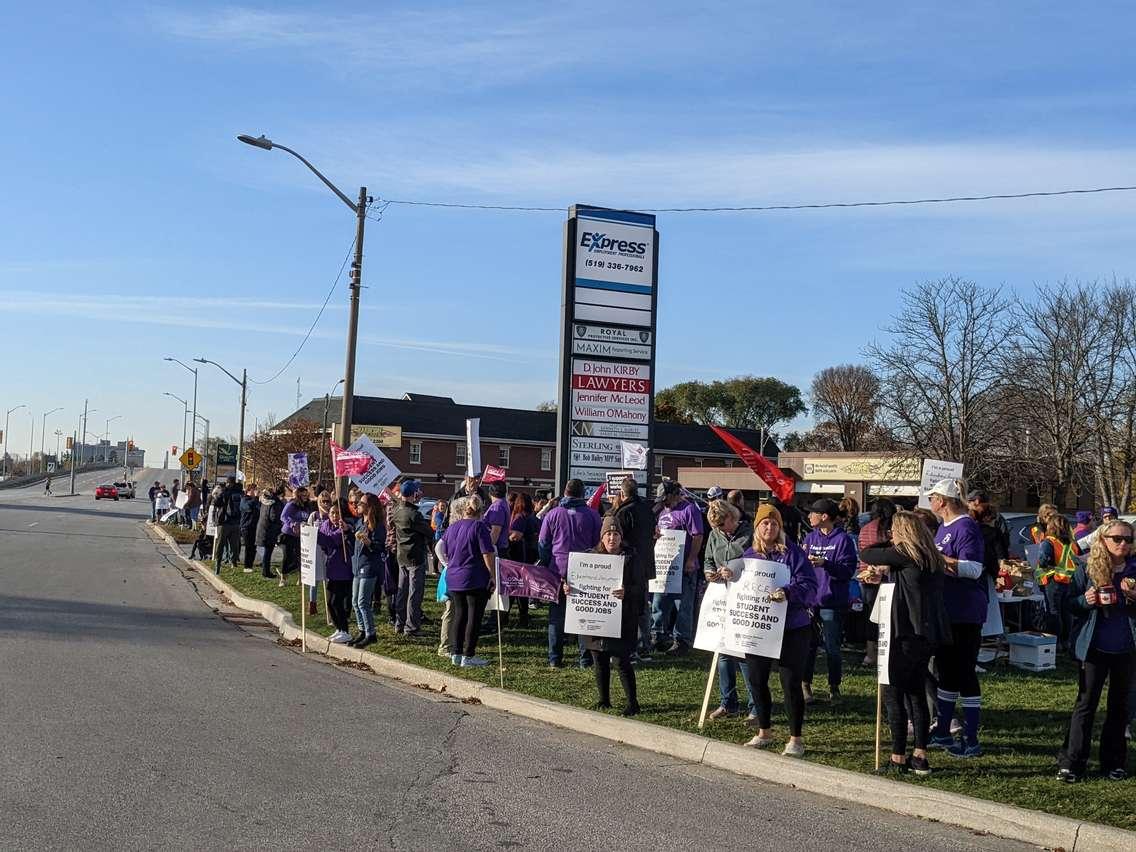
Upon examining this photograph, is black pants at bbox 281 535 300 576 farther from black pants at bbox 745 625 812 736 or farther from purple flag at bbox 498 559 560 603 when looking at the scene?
black pants at bbox 745 625 812 736

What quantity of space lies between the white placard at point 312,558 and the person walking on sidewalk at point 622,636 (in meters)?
4.38

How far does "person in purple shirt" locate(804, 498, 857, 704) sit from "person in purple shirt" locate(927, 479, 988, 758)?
78.6 inches

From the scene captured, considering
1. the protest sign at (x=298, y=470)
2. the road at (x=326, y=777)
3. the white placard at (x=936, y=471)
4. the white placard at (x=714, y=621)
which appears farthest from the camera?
the protest sign at (x=298, y=470)

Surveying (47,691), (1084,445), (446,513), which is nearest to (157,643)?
(47,691)

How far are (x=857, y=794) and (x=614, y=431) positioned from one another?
9.61 meters

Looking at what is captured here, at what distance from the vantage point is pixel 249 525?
23422 mm

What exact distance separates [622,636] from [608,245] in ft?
27.4

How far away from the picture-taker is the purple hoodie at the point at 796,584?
27.2ft

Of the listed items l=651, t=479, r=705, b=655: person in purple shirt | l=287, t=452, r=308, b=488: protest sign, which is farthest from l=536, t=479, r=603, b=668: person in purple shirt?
l=287, t=452, r=308, b=488: protest sign

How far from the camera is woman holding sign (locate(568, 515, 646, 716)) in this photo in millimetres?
9461

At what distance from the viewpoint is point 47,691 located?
976 cm

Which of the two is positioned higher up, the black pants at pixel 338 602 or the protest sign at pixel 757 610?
the protest sign at pixel 757 610

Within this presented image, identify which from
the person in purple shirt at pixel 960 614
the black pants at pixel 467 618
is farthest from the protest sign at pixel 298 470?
the person in purple shirt at pixel 960 614

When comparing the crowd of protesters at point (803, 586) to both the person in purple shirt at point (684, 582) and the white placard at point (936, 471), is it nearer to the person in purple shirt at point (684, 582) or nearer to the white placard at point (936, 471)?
the person in purple shirt at point (684, 582)
